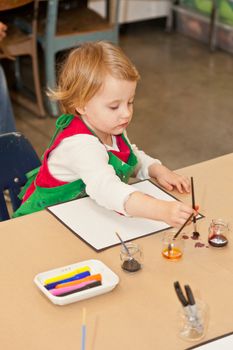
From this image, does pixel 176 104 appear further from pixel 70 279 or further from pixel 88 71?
pixel 70 279

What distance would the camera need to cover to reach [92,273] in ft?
5.64

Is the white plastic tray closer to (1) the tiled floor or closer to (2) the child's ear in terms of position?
(2) the child's ear

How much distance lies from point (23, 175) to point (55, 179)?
221mm

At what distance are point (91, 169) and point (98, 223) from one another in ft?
0.48

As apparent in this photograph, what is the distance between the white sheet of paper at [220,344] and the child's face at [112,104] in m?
0.75

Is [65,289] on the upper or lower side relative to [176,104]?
upper

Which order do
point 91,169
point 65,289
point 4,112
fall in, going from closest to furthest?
point 65,289, point 91,169, point 4,112

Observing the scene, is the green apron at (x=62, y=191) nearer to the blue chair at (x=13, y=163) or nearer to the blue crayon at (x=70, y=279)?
the blue chair at (x=13, y=163)

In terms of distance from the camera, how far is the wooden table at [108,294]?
1518 mm

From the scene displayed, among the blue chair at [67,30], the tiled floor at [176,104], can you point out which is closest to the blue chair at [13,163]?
the tiled floor at [176,104]

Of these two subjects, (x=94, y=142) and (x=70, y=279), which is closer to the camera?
(x=70, y=279)

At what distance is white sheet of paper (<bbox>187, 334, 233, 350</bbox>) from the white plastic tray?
10.5 inches

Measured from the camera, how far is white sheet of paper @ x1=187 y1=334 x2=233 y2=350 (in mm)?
1491

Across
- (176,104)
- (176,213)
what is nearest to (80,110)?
(176,213)
